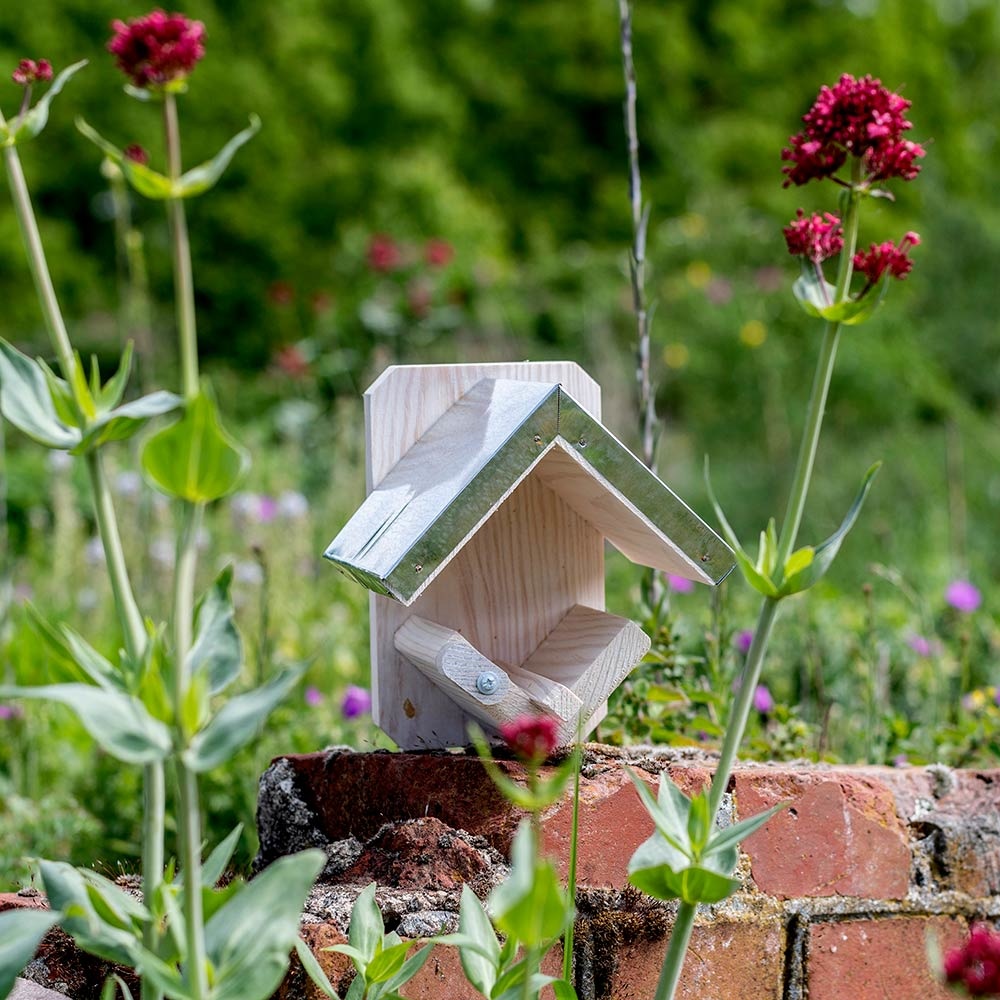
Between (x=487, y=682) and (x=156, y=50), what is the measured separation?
2.97 ft

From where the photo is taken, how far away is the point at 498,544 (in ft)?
6.37

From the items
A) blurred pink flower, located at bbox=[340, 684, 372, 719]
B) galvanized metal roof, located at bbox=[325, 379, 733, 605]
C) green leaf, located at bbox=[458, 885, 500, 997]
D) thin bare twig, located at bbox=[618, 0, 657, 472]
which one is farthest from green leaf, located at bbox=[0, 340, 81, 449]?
blurred pink flower, located at bbox=[340, 684, 372, 719]

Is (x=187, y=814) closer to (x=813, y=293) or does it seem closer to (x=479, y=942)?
(x=479, y=942)

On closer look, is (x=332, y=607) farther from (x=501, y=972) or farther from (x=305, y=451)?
(x=501, y=972)

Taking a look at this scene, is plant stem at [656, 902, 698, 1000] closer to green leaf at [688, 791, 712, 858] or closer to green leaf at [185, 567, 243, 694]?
green leaf at [688, 791, 712, 858]

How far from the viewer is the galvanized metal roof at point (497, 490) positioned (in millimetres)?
1680

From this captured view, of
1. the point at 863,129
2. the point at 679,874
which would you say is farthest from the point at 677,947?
the point at 863,129

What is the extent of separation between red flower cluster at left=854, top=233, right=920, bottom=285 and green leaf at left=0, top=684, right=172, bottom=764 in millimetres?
834

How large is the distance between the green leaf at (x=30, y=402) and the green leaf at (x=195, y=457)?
0.41 feet

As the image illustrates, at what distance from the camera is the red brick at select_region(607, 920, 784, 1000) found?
1.74 metres

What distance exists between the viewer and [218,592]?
1.26 m

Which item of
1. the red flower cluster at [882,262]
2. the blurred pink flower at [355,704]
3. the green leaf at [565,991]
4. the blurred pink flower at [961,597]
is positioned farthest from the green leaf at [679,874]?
the blurred pink flower at [961,597]

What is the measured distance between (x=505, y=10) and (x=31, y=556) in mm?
12243

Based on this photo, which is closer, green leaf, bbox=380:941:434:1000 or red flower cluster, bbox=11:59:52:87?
red flower cluster, bbox=11:59:52:87
